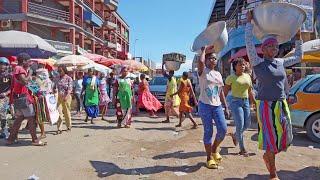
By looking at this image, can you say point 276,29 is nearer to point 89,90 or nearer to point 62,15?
point 89,90

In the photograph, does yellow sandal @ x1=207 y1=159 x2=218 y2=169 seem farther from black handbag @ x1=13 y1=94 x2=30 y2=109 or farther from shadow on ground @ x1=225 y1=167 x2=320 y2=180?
black handbag @ x1=13 y1=94 x2=30 y2=109

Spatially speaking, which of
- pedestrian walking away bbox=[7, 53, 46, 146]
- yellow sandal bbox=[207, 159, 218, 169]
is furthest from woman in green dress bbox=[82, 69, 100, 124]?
yellow sandal bbox=[207, 159, 218, 169]

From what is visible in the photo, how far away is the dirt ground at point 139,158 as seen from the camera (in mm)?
6465

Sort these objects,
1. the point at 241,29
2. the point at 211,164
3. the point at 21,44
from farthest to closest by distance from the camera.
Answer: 1. the point at 241,29
2. the point at 21,44
3. the point at 211,164

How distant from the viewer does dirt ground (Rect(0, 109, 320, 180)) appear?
646 cm

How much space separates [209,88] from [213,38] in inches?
32.4

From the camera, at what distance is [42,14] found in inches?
1577

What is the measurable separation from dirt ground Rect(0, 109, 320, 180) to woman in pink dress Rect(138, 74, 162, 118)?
5684mm

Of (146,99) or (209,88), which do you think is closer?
(209,88)

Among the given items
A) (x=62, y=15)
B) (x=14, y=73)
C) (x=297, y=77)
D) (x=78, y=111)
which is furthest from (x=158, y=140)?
(x=62, y=15)

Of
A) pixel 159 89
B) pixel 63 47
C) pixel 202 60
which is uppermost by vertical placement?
pixel 63 47

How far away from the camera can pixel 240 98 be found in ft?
25.5

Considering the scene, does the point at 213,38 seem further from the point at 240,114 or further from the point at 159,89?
the point at 159,89

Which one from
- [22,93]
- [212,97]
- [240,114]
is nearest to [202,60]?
[212,97]
